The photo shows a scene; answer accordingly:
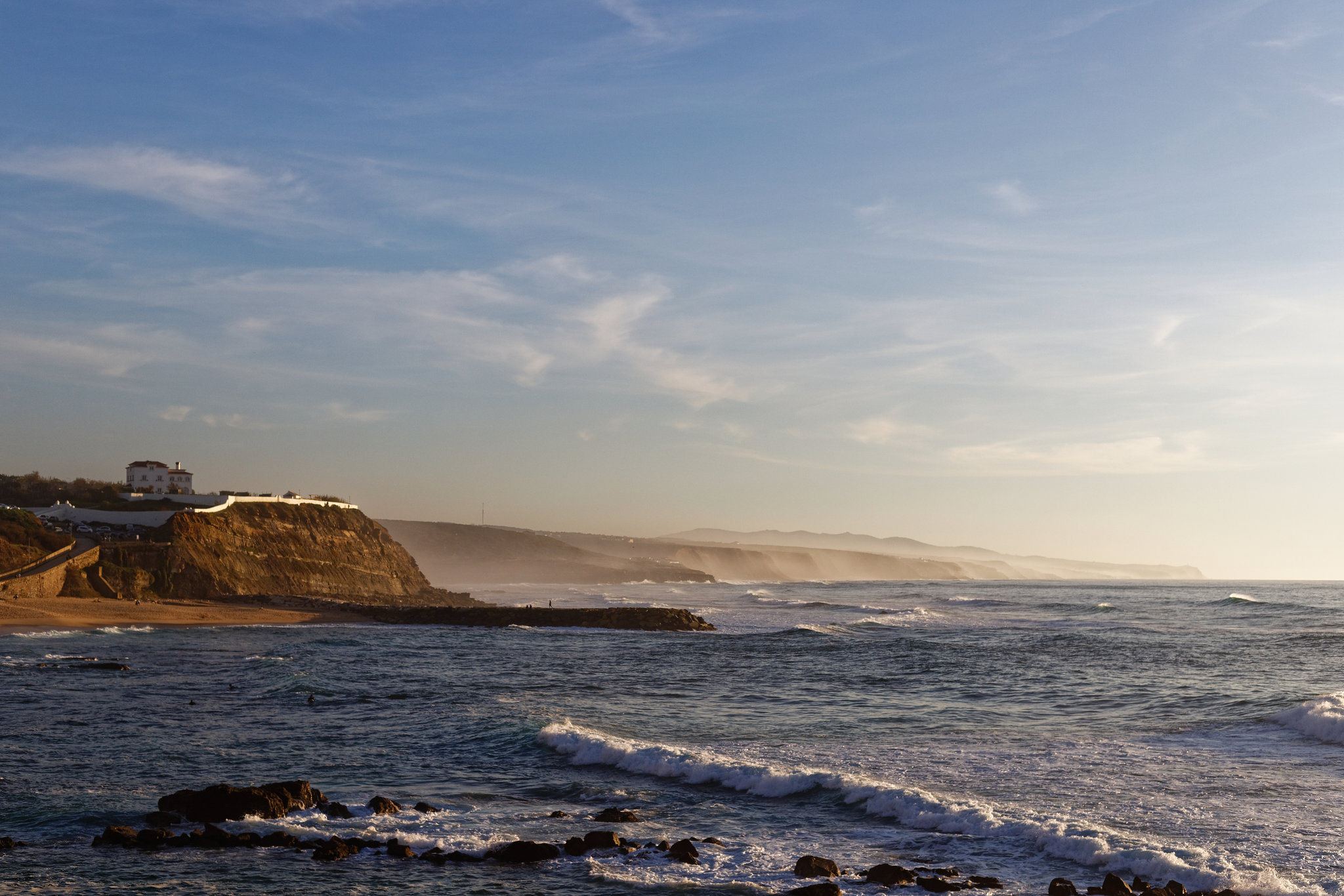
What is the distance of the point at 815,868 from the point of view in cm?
1184

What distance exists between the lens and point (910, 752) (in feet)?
64.6

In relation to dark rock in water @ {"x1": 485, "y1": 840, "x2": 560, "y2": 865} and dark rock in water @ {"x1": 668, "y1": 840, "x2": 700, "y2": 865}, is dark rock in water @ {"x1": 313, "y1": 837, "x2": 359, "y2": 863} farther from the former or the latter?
dark rock in water @ {"x1": 668, "y1": 840, "x2": 700, "y2": 865}

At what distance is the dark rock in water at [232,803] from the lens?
46.3 ft

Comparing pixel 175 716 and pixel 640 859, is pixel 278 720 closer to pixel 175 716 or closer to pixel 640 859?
pixel 175 716

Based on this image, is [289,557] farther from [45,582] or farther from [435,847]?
[435,847]

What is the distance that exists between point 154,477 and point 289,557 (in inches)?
983

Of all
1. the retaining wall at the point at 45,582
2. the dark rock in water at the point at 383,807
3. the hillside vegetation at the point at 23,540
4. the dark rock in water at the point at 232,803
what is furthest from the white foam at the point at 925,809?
the hillside vegetation at the point at 23,540

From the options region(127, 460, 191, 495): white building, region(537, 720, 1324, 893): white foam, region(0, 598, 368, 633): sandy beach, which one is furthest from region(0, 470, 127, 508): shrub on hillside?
region(537, 720, 1324, 893): white foam

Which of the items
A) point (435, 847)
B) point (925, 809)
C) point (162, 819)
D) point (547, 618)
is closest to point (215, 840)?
point (162, 819)

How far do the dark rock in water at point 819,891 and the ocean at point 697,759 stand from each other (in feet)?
1.26

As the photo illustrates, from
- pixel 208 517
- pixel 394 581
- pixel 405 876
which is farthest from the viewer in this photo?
pixel 394 581

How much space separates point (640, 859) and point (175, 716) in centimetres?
1530

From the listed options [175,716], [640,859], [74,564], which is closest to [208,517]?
[74,564]

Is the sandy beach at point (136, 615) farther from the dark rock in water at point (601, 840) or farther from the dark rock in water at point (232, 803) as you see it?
the dark rock in water at point (601, 840)
